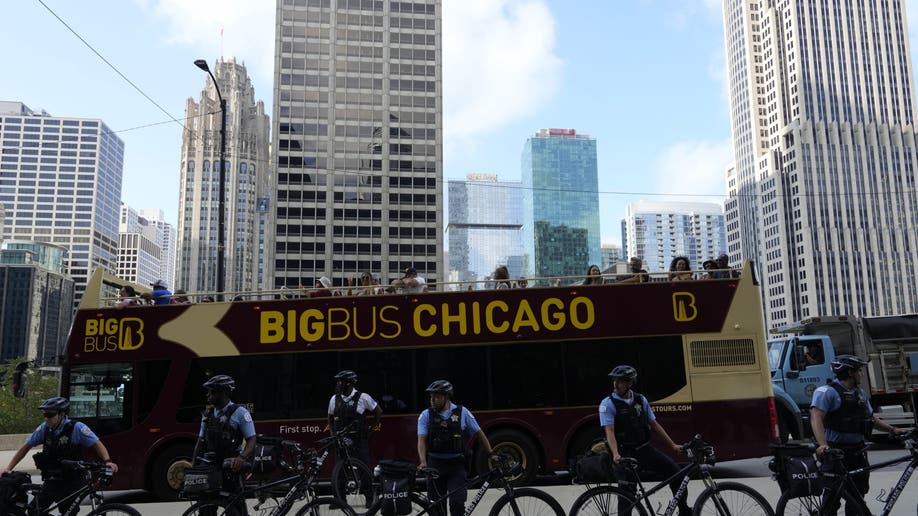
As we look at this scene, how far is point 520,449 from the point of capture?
40.1ft

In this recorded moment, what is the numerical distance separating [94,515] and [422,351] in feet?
21.6

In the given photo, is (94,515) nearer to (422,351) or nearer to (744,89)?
(422,351)

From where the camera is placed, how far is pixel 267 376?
12648 mm

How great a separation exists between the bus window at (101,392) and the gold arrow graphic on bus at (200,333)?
0.94 meters

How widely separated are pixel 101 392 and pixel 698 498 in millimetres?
10321

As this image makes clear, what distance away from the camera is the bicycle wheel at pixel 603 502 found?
22.0 ft

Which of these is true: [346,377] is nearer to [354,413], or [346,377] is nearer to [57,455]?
[354,413]

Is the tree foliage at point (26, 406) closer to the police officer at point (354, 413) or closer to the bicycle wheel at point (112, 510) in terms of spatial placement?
the police officer at point (354, 413)

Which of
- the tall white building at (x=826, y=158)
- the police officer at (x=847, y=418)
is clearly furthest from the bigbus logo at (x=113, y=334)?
the tall white building at (x=826, y=158)

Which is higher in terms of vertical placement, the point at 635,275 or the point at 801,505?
the point at 635,275

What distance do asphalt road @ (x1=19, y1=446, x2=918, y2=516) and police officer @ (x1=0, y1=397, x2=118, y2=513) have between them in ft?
11.2

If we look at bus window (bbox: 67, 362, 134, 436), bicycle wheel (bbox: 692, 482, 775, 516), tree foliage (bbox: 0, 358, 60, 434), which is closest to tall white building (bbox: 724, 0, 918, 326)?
tree foliage (bbox: 0, 358, 60, 434)

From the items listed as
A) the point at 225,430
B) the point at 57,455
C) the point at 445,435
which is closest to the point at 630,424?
the point at 445,435

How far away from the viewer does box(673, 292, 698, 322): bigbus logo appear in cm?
1252
